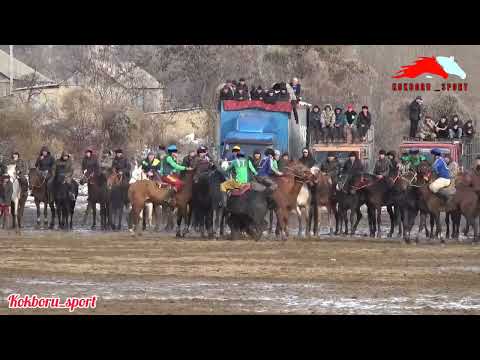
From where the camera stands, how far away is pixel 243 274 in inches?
744

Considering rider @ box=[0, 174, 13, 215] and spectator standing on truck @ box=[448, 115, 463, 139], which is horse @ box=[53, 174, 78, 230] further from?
spectator standing on truck @ box=[448, 115, 463, 139]

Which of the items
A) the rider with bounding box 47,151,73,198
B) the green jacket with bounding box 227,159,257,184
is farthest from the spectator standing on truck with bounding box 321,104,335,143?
the green jacket with bounding box 227,159,257,184

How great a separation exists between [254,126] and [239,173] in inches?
348

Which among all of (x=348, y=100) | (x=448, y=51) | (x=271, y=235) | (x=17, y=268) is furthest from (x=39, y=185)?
(x=348, y=100)

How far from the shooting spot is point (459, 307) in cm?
1534

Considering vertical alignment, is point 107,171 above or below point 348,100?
below

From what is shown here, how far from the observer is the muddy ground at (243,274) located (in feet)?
50.5

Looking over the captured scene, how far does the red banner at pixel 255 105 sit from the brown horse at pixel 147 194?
841 cm

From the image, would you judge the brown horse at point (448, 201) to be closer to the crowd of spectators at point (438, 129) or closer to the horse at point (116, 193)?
the horse at point (116, 193)

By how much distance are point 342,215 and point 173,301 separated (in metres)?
12.7

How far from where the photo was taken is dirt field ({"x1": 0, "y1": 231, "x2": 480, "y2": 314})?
15.4 m

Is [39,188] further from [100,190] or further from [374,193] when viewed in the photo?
[374,193]

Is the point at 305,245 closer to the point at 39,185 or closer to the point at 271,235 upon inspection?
the point at 271,235

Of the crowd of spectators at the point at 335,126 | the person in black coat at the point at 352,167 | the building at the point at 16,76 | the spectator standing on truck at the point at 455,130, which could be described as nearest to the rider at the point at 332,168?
the person in black coat at the point at 352,167
